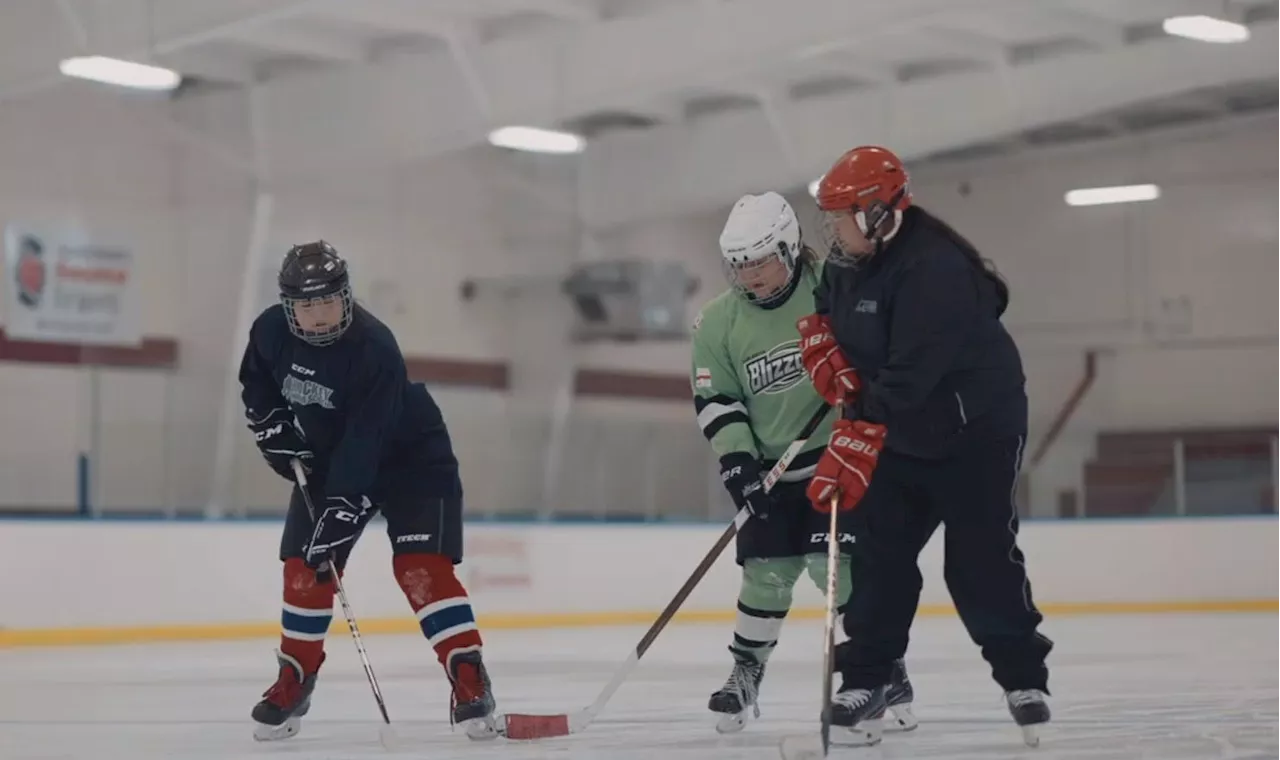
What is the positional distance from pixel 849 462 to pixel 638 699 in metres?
1.43

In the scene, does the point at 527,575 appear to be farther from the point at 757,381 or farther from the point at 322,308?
the point at 322,308

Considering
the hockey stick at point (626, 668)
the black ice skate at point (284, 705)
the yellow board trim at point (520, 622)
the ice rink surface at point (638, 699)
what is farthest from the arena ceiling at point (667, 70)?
the black ice skate at point (284, 705)

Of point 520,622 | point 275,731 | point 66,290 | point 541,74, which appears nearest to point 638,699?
point 275,731

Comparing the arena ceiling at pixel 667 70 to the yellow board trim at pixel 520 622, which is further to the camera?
the arena ceiling at pixel 667 70

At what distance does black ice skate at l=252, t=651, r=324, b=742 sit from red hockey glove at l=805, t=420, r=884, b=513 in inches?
44.1

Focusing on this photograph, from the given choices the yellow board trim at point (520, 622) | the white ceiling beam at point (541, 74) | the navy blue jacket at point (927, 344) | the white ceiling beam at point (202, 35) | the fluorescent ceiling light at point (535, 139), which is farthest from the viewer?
the fluorescent ceiling light at point (535, 139)

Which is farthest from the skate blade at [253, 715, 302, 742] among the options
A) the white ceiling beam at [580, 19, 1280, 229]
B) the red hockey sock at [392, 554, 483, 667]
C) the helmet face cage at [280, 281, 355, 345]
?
the white ceiling beam at [580, 19, 1280, 229]

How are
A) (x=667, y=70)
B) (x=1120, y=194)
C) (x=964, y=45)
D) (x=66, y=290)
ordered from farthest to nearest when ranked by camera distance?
(x=1120, y=194)
(x=964, y=45)
(x=667, y=70)
(x=66, y=290)

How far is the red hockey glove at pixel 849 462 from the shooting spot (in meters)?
2.90

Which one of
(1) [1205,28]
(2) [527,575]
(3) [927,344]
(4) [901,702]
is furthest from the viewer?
(1) [1205,28]

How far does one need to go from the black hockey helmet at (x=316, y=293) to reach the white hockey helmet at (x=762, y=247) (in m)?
0.73

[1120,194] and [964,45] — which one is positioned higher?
[964,45]

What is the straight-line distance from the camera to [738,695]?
3.43 m

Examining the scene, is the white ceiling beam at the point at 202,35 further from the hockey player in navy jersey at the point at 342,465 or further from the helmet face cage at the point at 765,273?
the helmet face cage at the point at 765,273
